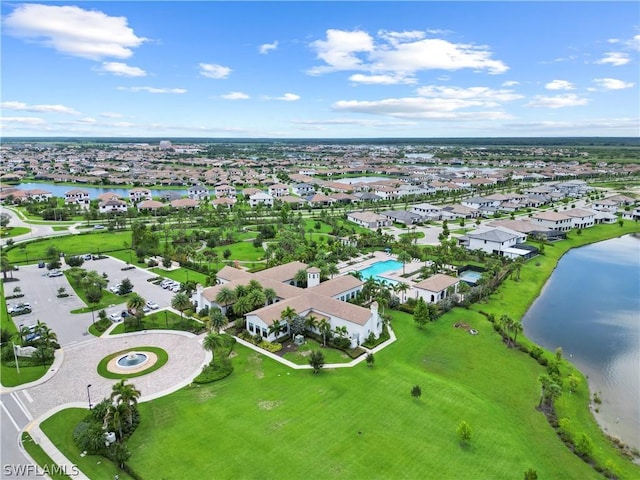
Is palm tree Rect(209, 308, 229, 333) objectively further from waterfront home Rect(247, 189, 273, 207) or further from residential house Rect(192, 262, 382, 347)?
waterfront home Rect(247, 189, 273, 207)

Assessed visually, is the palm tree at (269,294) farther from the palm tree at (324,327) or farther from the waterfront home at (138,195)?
the waterfront home at (138,195)

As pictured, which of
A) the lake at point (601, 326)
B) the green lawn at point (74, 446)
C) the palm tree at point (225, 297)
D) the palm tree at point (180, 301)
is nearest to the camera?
the green lawn at point (74, 446)

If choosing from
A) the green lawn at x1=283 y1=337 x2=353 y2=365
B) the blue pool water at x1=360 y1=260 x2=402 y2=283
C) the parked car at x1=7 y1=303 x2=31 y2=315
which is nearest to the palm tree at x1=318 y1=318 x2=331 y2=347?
the green lawn at x1=283 y1=337 x2=353 y2=365

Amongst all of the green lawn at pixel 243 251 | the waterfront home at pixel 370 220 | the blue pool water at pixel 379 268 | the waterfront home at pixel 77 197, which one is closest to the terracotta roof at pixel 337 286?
the blue pool water at pixel 379 268

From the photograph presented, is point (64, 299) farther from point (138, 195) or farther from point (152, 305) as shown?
point (138, 195)

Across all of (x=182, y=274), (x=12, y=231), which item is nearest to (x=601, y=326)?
(x=182, y=274)

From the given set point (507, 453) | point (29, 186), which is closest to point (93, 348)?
point (507, 453)
